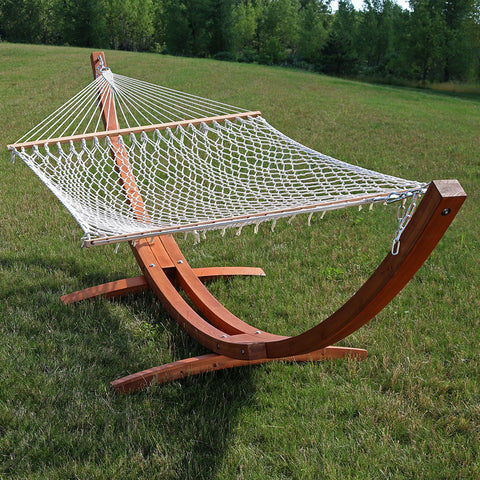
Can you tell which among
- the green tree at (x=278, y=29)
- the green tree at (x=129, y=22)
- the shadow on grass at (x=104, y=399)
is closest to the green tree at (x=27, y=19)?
the green tree at (x=129, y=22)

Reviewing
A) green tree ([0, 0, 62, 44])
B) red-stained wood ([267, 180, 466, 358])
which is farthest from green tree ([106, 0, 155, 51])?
red-stained wood ([267, 180, 466, 358])

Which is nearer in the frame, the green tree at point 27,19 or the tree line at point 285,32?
the tree line at point 285,32

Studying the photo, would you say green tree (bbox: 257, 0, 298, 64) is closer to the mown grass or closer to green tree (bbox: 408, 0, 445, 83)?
green tree (bbox: 408, 0, 445, 83)

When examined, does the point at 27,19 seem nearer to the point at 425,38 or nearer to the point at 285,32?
the point at 285,32

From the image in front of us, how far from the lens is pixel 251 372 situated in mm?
2279

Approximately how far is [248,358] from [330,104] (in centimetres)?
975

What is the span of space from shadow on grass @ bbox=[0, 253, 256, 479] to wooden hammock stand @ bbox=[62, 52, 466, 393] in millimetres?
71

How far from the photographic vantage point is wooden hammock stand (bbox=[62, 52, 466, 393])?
4.42ft

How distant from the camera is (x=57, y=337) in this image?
244 cm

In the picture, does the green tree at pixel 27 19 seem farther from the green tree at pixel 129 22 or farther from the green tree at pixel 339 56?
the green tree at pixel 339 56

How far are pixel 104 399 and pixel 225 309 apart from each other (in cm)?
73

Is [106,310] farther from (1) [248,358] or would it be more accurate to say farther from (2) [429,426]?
(2) [429,426]

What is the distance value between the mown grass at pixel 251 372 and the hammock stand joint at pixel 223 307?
73 millimetres

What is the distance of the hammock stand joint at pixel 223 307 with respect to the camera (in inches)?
53.1
